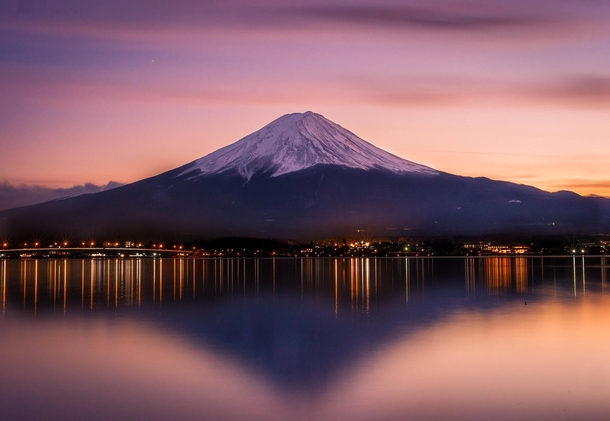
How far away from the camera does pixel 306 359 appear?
14516 mm

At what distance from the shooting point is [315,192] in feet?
506

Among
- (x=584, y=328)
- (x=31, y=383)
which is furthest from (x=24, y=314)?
(x=584, y=328)

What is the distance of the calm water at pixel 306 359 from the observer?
1069 centimetres

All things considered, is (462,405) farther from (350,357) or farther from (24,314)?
(24,314)

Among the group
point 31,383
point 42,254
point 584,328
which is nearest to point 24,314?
point 31,383

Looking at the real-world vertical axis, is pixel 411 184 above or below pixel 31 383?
above

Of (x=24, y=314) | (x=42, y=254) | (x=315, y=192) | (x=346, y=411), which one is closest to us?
(x=346, y=411)

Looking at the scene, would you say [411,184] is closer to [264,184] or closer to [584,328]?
[264,184]

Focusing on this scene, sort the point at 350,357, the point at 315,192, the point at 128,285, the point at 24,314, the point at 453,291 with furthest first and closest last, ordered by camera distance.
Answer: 1. the point at 315,192
2. the point at 128,285
3. the point at 453,291
4. the point at 24,314
5. the point at 350,357

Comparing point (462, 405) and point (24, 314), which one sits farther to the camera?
point (24, 314)

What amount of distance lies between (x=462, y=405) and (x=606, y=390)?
2.18m

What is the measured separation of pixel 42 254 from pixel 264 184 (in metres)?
47.5

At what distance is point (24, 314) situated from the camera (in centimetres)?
2223

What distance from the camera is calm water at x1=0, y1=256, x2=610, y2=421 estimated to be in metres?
10.7
